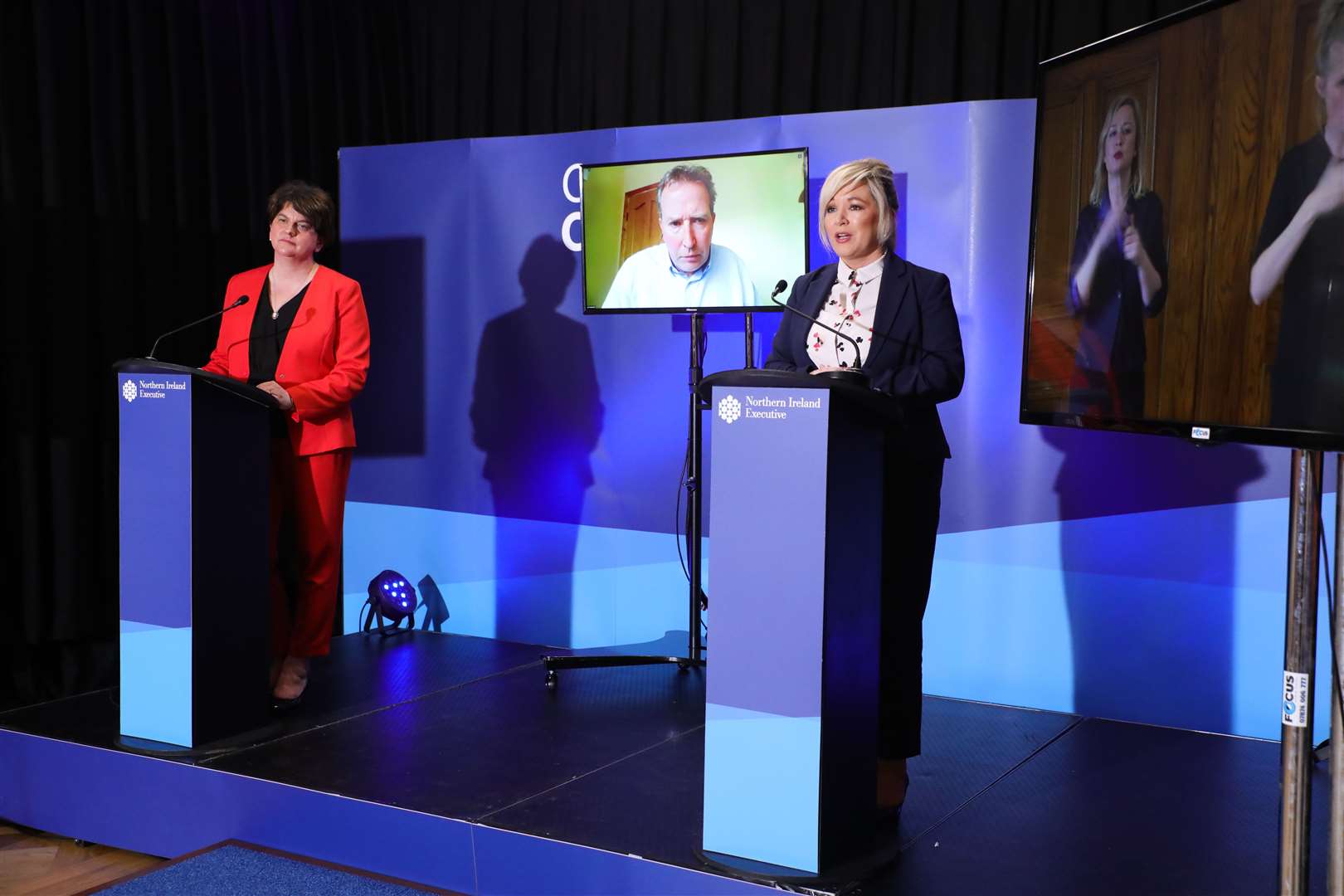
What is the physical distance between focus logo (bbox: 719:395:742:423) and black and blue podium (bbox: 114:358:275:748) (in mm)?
1516

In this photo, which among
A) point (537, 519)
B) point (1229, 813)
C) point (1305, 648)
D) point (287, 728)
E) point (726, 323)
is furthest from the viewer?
point (537, 519)

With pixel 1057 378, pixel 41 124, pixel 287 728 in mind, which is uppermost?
pixel 41 124

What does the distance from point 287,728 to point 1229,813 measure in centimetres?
251

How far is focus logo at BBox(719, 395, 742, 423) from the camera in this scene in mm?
2387

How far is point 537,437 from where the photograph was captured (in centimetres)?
475

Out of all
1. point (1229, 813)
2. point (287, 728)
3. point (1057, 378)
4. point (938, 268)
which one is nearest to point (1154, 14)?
A: point (938, 268)

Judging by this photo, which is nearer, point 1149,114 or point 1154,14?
point 1149,114

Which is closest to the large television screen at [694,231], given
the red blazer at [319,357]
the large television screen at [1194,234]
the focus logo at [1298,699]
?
the red blazer at [319,357]

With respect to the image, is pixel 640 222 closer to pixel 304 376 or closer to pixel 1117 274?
pixel 304 376

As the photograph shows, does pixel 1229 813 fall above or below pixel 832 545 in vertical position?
below

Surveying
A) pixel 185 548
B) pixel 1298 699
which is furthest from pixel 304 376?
pixel 1298 699

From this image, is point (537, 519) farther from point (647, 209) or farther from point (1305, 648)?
point (1305, 648)

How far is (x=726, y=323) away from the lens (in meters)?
4.33

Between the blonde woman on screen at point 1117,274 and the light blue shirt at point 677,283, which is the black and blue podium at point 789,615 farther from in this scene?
the light blue shirt at point 677,283
